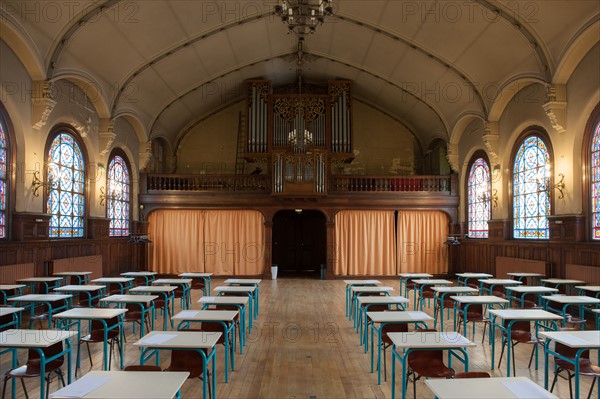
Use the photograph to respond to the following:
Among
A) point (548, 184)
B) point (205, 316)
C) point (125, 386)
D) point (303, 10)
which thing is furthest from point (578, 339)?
point (548, 184)

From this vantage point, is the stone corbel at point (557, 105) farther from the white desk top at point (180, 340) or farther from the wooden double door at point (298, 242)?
the wooden double door at point (298, 242)

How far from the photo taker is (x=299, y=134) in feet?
51.0

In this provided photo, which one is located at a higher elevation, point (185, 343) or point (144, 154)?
point (144, 154)

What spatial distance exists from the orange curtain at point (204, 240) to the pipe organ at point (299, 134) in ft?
6.69

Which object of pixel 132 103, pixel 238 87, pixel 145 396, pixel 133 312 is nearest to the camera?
pixel 145 396

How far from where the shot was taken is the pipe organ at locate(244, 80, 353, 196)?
15.2 metres

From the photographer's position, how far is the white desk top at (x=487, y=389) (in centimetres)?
298

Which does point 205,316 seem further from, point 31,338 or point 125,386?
point 125,386

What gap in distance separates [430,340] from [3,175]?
30.0ft

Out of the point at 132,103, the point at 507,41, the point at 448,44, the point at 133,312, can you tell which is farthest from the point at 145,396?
the point at 132,103

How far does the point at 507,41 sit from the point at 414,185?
21.3 feet

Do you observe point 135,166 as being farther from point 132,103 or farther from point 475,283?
point 475,283

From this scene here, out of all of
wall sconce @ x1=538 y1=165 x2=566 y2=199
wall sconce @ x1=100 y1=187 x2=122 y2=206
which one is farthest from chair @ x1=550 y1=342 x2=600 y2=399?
wall sconce @ x1=100 y1=187 x2=122 y2=206

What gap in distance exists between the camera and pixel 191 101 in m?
16.4
